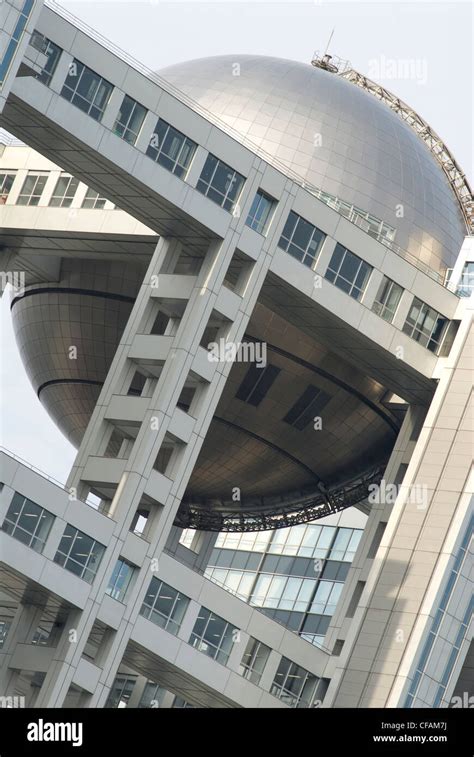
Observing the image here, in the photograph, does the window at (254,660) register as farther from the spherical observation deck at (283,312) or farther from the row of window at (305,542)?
the row of window at (305,542)

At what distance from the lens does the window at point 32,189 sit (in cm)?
5772

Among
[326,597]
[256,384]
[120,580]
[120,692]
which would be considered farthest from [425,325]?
[326,597]

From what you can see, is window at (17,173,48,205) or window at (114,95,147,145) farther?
window at (17,173,48,205)

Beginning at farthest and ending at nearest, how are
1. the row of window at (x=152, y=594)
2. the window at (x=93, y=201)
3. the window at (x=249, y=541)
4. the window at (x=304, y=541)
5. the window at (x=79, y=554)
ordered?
the window at (x=249, y=541)
the window at (x=304, y=541)
the window at (x=93, y=201)
the window at (x=79, y=554)
the row of window at (x=152, y=594)

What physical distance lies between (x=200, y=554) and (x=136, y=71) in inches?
1168

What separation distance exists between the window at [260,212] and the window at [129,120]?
5.51 metres

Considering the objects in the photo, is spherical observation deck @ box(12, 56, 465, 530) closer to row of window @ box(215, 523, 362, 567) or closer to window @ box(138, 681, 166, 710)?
window @ box(138, 681, 166, 710)

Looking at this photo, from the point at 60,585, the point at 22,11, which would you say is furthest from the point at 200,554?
the point at 22,11

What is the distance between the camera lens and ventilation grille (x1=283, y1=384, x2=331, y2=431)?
58.3m

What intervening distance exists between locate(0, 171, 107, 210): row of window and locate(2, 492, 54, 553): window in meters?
14.3

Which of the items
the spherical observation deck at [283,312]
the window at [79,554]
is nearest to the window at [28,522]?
the window at [79,554]

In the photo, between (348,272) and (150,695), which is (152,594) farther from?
(150,695)

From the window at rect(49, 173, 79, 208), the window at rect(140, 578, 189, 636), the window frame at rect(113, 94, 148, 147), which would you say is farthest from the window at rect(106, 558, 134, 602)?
the window at rect(49, 173, 79, 208)
